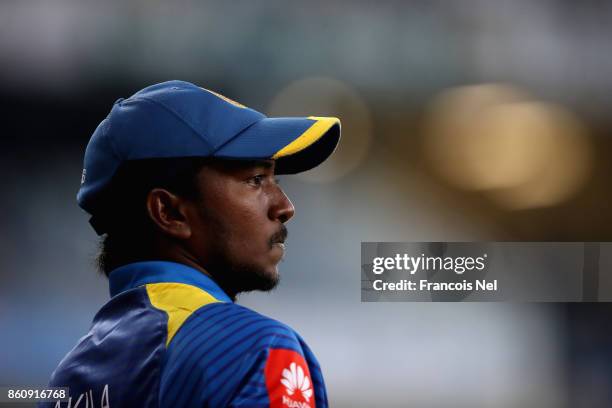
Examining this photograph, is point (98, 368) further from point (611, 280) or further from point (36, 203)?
point (611, 280)

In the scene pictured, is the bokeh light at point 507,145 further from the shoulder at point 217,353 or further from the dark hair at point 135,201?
the shoulder at point 217,353

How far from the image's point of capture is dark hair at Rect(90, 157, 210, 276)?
2.64ft

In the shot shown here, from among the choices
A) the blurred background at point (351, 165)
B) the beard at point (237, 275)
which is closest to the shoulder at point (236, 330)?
the beard at point (237, 275)

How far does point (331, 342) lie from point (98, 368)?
1.91m

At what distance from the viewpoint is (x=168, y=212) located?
0.83m

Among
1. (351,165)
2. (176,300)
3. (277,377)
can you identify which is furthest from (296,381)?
(351,165)

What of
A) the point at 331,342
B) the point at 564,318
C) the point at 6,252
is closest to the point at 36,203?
the point at 6,252

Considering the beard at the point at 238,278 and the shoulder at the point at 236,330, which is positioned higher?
the beard at the point at 238,278

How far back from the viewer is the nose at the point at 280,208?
88 cm

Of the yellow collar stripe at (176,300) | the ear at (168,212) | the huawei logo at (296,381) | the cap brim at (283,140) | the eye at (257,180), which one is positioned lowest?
the huawei logo at (296,381)

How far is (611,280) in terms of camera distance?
2.75 meters

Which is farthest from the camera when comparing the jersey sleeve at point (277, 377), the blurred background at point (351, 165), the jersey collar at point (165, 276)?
the blurred background at point (351, 165)

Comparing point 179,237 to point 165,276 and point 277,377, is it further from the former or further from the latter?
point 277,377

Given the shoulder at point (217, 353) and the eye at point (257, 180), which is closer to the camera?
the shoulder at point (217, 353)
